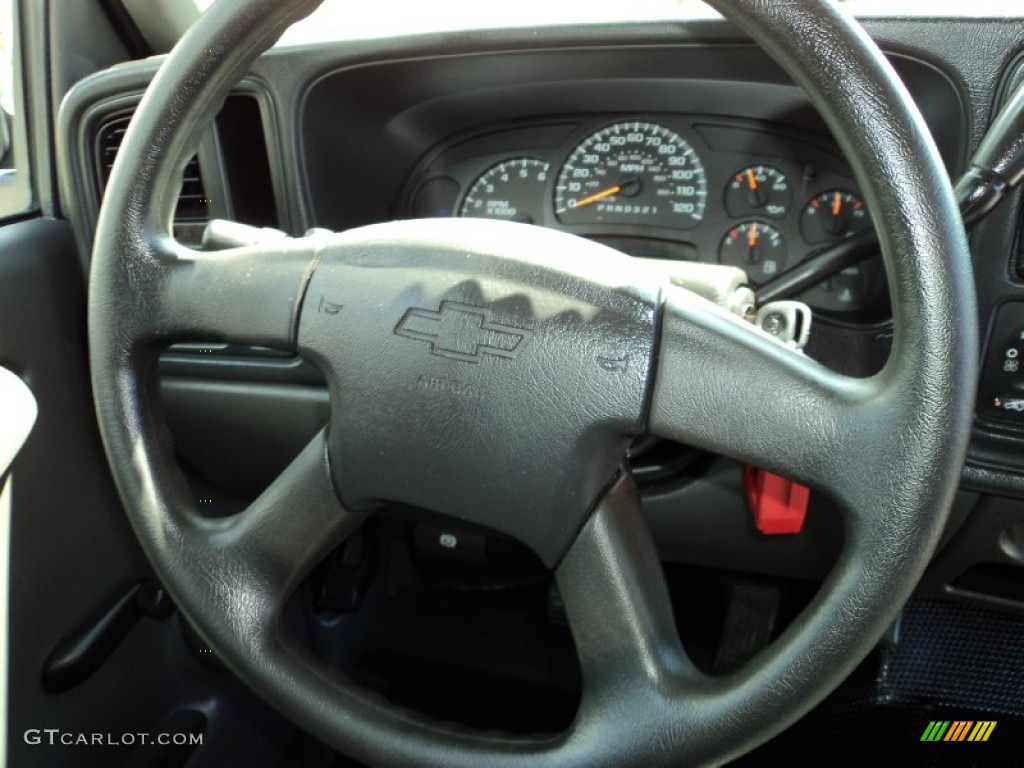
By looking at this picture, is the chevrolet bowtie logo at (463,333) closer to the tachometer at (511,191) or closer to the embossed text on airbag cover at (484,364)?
the embossed text on airbag cover at (484,364)

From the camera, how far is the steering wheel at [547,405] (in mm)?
584

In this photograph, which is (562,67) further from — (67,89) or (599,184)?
(67,89)

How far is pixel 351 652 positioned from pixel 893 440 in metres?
1.25

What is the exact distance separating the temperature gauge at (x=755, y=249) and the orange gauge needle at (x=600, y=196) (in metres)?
0.15

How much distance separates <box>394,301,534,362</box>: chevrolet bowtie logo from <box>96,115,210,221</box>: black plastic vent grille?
77 centimetres

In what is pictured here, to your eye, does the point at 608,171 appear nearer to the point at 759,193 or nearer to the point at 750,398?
the point at 759,193

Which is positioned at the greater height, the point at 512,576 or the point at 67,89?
the point at 67,89

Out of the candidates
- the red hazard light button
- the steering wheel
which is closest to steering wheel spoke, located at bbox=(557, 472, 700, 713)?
the steering wheel

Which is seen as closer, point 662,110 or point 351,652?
point 662,110

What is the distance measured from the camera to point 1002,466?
1013 millimetres

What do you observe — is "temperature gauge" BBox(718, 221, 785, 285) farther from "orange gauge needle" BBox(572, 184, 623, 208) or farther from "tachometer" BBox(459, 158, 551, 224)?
"tachometer" BBox(459, 158, 551, 224)

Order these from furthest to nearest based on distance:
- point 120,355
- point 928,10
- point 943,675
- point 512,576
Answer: point 512,576, point 943,675, point 928,10, point 120,355

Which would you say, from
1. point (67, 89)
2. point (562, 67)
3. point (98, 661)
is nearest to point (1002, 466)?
point (562, 67)

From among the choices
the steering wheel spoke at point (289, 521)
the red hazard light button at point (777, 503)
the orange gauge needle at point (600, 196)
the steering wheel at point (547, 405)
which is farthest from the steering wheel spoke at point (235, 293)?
the orange gauge needle at point (600, 196)
